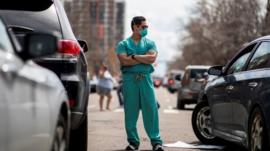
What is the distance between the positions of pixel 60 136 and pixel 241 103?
328 centimetres

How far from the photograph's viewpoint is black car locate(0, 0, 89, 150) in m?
7.61

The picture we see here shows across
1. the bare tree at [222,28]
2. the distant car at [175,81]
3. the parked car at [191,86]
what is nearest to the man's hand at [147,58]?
the parked car at [191,86]


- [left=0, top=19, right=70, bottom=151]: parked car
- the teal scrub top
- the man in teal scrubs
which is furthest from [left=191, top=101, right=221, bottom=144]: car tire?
[left=0, top=19, right=70, bottom=151]: parked car

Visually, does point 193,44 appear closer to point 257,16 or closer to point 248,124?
point 257,16

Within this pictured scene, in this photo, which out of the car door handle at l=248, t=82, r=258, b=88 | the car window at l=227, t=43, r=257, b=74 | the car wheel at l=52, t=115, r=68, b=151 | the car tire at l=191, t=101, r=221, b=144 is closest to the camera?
the car wheel at l=52, t=115, r=68, b=151

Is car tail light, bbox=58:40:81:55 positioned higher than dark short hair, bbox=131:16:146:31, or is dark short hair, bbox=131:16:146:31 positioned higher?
dark short hair, bbox=131:16:146:31

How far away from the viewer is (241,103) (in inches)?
355

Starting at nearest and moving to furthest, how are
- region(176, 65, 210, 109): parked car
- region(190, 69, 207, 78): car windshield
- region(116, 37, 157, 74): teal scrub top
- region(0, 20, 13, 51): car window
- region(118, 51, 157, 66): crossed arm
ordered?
region(0, 20, 13, 51): car window
region(118, 51, 157, 66): crossed arm
region(116, 37, 157, 74): teal scrub top
region(176, 65, 210, 109): parked car
region(190, 69, 207, 78): car windshield

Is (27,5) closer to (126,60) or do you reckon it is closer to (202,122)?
(126,60)

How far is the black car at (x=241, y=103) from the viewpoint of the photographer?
8.15 metres

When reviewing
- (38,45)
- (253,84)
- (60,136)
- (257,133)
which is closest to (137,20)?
(253,84)

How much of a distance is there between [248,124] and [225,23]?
52.0 m

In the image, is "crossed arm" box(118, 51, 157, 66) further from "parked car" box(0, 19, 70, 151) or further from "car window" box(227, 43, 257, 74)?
"parked car" box(0, 19, 70, 151)

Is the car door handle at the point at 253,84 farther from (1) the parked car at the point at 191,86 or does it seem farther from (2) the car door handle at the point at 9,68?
(1) the parked car at the point at 191,86
